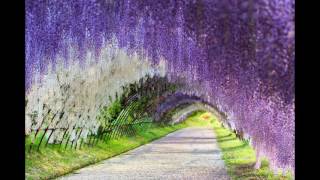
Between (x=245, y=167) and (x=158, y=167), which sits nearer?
(x=245, y=167)

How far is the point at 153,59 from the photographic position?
11078 mm

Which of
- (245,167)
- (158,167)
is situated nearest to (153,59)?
(158,167)

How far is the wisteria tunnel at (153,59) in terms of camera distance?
7352 millimetres

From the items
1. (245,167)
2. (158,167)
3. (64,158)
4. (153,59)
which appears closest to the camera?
(153,59)

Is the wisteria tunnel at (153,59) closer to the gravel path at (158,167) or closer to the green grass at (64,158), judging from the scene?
the green grass at (64,158)

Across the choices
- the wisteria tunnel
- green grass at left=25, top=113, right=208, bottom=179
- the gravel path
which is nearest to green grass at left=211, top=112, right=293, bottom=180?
the gravel path

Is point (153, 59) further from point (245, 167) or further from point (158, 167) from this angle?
point (245, 167)

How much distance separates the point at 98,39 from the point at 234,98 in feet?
9.28

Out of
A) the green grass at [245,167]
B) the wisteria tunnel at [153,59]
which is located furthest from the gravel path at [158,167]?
the wisteria tunnel at [153,59]

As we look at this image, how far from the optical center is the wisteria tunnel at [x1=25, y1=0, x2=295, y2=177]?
7352mm

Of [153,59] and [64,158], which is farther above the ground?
[153,59]

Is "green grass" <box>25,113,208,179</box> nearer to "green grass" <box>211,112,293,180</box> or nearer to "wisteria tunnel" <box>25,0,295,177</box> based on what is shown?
"wisteria tunnel" <box>25,0,295,177</box>
